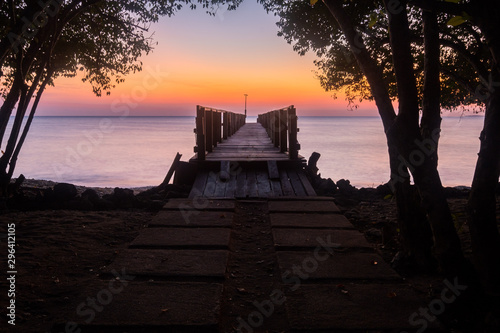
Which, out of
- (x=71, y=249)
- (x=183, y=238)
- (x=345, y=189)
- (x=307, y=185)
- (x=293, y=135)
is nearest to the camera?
(x=71, y=249)

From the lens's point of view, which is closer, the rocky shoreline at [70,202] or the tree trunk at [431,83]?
the tree trunk at [431,83]

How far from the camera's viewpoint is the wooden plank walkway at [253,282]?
8.45ft

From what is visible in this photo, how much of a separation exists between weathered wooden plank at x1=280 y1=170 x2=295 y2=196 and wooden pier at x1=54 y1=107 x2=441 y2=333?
1.17 meters

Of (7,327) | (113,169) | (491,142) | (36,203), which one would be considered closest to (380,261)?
(491,142)

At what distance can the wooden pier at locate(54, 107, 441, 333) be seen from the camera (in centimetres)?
258

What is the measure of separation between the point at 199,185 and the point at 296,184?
204cm

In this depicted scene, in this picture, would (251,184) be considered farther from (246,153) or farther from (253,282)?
(253,282)

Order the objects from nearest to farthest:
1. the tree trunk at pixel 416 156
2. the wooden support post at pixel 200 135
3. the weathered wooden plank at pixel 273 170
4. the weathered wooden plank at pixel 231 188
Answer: the tree trunk at pixel 416 156 → the weathered wooden plank at pixel 231 188 → the weathered wooden plank at pixel 273 170 → the wooden support post at pixel 200 135

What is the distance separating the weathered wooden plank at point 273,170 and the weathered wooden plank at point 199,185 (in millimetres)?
1452

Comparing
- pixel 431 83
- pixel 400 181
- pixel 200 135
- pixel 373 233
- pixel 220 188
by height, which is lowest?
pixel 373 233

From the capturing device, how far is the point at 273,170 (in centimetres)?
860

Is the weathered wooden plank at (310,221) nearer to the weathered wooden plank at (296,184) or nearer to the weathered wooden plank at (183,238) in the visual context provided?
the weathered wooden plank at (183,238)

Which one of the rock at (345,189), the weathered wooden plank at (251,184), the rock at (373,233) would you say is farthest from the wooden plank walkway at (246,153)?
the rock at (373,233)

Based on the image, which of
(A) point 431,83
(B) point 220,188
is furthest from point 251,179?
(A) point 431,83
